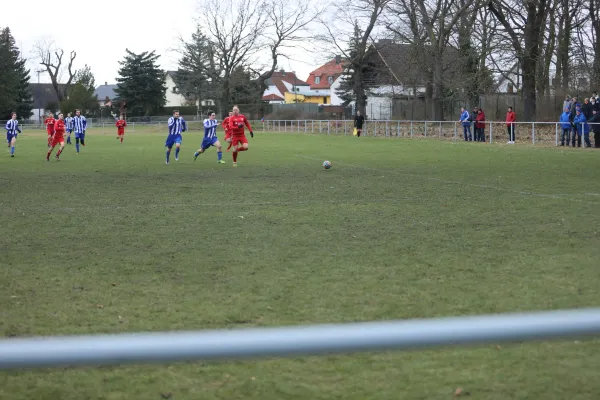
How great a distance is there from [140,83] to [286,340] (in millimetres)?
101164

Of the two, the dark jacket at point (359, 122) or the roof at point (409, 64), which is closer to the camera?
the roof at point (409, 64)

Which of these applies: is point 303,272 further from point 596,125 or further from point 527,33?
point 527,33

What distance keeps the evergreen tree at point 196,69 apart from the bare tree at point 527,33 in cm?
4498

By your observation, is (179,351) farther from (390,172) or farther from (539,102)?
(539,102)

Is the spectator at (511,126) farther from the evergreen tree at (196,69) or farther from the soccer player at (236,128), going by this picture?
the evergreen tree at (196,69)

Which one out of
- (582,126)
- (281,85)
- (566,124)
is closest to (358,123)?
(566,124)

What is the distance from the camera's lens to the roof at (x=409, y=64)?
165ft

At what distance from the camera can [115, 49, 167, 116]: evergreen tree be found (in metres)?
99.7

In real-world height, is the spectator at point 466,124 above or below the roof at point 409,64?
below

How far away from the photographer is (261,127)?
74.1 metres

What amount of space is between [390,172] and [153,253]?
13291 mm

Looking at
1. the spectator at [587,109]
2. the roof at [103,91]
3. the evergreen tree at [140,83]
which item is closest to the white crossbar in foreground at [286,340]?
the spectator at [587,109]

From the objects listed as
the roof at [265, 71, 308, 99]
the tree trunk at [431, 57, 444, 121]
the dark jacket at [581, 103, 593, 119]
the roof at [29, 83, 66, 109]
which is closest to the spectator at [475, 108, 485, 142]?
the dark jacket at [581, 103, 593, 119]

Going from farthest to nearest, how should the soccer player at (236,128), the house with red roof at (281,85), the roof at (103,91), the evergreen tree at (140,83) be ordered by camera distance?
1. the house with red roof at (281,85)
2. the roof at (103,91)
3. the evergreen tree at (140,83)
4. the soccer player at (236,128)
